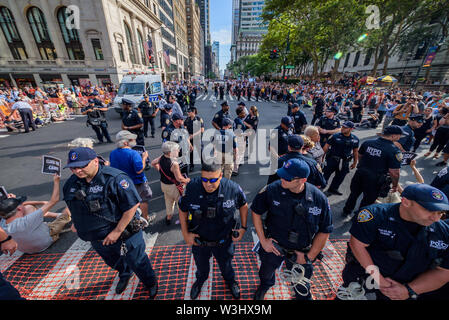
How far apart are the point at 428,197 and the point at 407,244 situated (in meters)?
0.54

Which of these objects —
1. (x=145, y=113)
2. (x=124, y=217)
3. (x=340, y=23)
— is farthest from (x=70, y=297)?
(x=340, y=23)

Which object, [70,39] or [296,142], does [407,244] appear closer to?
[296,142]

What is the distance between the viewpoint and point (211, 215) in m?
2.18

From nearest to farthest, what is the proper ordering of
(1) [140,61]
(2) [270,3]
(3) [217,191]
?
(3) [217,191] → (2) [270,3] → (1) [140,61]

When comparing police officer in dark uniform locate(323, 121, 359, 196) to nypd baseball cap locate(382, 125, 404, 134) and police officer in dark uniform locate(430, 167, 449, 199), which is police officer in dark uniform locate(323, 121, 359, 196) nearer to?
nypd baseball cap locate(382, 125, 404, 134)

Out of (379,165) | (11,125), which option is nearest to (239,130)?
(379,165)

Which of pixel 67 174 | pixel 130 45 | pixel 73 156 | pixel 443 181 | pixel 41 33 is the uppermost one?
pixel 41 33

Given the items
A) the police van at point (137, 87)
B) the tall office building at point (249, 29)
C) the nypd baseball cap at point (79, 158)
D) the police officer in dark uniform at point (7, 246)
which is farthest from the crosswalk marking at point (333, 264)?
the tall office building at point (249, 29)

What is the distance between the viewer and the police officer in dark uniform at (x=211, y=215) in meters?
2.19

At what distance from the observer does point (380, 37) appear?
26.8m

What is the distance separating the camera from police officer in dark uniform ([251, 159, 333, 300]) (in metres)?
2.04

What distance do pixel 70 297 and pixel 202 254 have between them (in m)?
2.24

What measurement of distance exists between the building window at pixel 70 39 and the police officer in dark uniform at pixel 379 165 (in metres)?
40.9

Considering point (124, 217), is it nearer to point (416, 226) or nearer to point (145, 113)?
→ point (416, 226)
